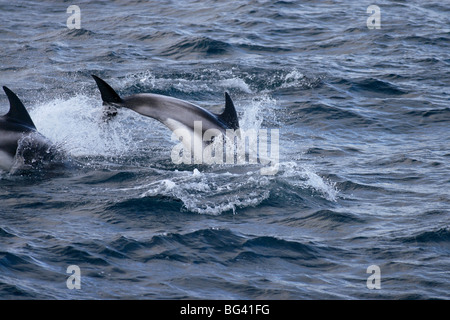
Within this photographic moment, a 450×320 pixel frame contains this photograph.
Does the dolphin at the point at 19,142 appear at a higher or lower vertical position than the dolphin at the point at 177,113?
lower

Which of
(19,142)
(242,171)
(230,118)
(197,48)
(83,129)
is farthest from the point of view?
(197,48)

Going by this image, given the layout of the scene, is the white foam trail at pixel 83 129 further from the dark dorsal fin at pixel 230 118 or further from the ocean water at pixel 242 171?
the dark dorsal fin at pixel 230 118

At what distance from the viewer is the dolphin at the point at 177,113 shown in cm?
1354

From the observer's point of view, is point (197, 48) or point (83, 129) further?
point (197, 48)

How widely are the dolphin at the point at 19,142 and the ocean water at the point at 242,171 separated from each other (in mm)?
295

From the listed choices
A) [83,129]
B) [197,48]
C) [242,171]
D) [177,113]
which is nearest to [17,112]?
[83,129]

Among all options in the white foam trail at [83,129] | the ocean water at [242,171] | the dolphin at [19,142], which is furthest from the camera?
the white foam trail at [83,129]

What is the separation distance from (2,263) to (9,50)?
48.4 feet

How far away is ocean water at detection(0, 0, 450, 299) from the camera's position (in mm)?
9578

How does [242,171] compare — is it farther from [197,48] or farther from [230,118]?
[197,48]

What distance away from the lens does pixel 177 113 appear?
13695mm

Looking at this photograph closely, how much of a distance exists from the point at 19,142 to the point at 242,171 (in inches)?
149

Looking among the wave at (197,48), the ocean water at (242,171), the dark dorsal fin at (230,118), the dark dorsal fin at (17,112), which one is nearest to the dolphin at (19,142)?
the dark dorsal fin at (17,112)
